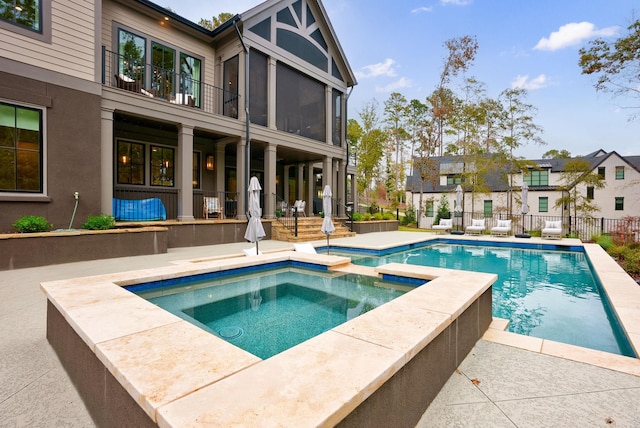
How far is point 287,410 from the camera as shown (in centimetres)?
124

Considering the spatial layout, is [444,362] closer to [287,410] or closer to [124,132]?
[287,410]

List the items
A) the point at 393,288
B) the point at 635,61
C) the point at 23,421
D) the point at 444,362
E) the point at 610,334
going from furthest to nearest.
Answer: the point at 635,61, the point at 393,288, the point at 610,334, the point at 444,362, the point at 23,421

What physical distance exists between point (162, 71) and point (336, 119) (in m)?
7.69

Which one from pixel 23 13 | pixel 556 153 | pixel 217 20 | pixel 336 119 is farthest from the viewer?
pixel 556 153

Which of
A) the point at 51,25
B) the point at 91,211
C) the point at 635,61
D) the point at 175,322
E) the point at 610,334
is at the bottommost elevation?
the point at 610,334

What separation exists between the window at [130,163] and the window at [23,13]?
12.7 ft

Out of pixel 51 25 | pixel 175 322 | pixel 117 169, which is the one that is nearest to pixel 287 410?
pixel 175 322

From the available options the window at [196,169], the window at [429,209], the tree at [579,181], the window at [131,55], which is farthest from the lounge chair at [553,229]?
the window at [131,55]

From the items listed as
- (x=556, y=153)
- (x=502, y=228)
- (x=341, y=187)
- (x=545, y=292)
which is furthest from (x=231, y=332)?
(x=556, y=153)

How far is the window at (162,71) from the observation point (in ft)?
33.8

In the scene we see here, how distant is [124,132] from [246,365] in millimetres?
11247

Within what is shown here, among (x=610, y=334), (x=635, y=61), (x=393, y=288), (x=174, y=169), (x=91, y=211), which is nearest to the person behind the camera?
(x=610, y=334)

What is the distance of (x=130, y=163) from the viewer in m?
10.6

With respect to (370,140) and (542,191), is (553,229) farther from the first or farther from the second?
(542,191)
